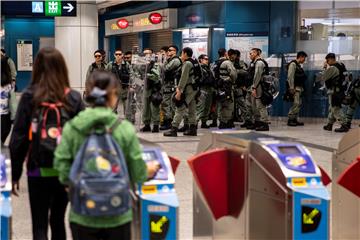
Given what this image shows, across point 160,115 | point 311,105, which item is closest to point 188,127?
point 160,115

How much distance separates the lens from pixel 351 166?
4.06 m

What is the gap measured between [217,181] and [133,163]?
1.28m

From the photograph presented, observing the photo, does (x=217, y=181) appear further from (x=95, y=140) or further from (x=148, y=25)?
(x=148, y=25)

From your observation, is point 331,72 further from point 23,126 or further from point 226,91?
point 23,126

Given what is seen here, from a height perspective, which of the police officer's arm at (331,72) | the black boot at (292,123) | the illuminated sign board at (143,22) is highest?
the illuminated sign board at (143,22)

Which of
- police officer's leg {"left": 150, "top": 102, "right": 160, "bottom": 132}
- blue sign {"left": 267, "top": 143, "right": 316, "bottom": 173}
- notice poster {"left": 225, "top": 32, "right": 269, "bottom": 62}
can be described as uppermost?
notice poster {"left": 225, "top": 32, "right": 269, "bottom": 62}

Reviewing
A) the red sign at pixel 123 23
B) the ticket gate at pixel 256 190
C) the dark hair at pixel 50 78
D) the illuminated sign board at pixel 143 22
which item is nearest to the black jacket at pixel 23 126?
the dark hair at pixel 50 78

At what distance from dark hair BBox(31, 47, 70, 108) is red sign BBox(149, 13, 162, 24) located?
14.5m

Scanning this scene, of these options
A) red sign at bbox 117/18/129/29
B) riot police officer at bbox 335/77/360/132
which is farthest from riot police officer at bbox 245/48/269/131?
red sign at bbox 117/18/129/29

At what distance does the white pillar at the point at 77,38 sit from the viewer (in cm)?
1670

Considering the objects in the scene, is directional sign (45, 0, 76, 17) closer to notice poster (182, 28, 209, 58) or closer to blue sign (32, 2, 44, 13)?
blue sign (32, 2, 44, 13)

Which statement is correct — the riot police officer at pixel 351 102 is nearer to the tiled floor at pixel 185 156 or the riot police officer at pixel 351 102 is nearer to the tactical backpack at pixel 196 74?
the tiled floor at pixel 185 156

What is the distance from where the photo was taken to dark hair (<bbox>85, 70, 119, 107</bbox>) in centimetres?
292

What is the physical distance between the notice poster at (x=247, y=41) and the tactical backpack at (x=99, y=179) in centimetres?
1144
